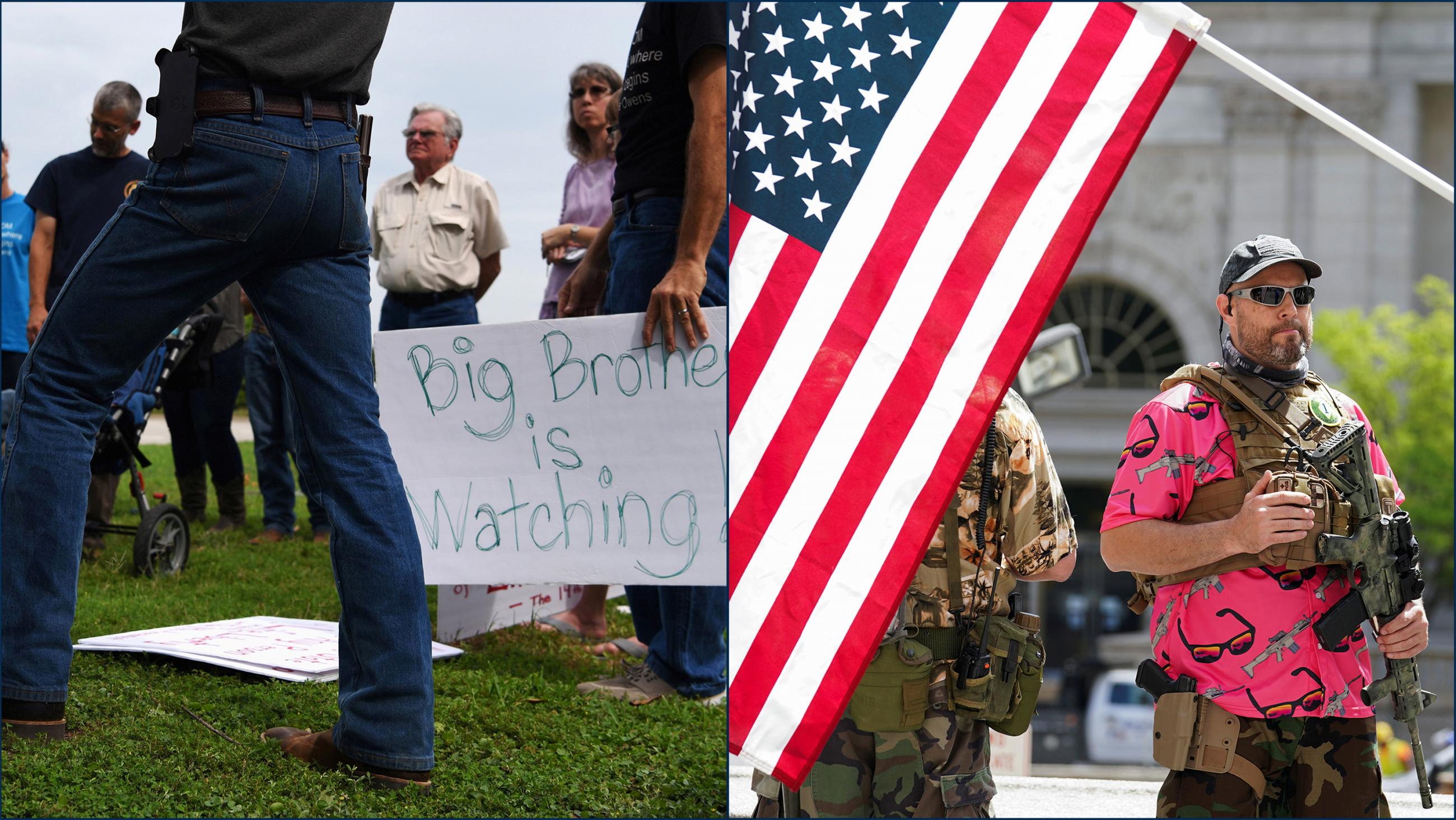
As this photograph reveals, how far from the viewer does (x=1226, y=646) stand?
336 centimetres

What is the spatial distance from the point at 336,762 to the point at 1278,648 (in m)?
2.20

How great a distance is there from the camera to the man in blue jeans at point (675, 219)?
12.9 feet

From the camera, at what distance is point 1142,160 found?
103 ft

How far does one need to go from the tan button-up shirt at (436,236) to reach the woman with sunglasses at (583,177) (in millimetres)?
462

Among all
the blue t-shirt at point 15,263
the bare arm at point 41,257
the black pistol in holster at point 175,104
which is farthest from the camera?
the blue t-shirt at point 15,263

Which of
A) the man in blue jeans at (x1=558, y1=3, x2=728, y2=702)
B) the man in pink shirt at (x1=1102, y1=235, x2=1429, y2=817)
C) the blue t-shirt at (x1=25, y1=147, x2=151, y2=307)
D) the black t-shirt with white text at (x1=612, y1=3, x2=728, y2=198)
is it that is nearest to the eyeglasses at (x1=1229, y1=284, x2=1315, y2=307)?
the man in pink shirt at (x1=1102, y1=235, x2=1429, y2=817)

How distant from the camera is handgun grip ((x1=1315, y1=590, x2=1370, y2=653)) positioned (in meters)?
3.30

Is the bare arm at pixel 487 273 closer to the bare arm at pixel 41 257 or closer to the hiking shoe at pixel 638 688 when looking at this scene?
the bare arm at pixel 41 257

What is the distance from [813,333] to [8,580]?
1.82 meters

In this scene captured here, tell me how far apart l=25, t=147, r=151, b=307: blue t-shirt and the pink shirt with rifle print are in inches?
116

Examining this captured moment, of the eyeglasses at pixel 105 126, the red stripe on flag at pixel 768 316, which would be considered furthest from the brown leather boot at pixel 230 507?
the red stripe on flag at pixel 768 316

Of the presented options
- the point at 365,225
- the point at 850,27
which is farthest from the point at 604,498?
the point at 850,27

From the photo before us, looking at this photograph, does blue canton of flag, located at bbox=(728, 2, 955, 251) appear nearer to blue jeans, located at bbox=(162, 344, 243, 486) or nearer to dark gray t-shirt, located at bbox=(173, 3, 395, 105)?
dark gray t-shirt, located at bbox=(173, 3, 395, 105)

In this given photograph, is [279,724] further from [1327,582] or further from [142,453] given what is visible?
[1327,582]
